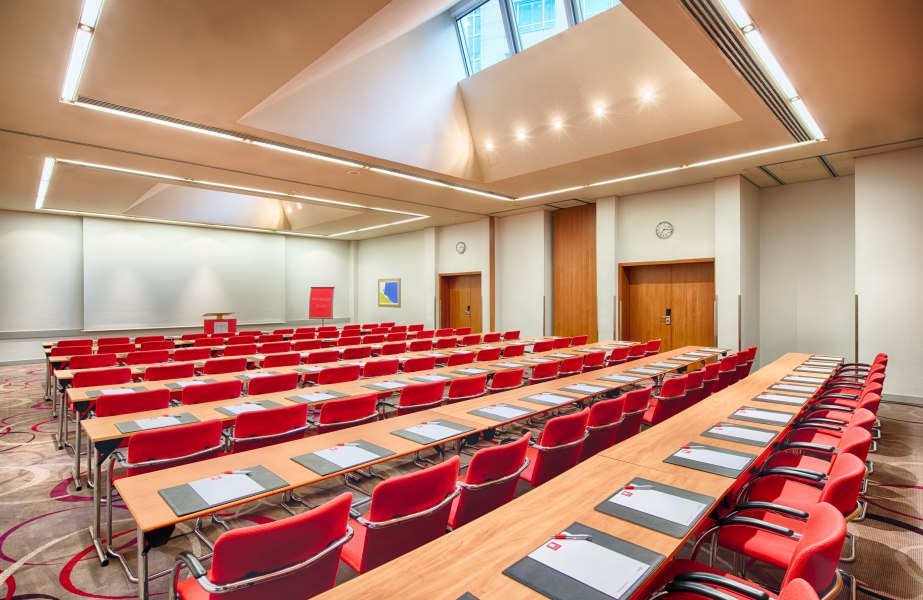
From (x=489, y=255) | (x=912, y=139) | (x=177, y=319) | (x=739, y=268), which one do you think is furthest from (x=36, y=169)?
(x=912, y=139)

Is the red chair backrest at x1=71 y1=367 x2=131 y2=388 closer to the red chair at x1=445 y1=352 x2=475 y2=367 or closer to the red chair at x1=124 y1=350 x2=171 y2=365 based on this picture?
the red chair at x1=124 y1=350 x2=171 y2=365

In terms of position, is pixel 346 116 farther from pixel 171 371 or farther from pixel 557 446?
pixel 557 446

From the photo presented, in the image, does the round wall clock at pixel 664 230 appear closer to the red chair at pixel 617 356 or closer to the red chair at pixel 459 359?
the red chair at pixel 617 356

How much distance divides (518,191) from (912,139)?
6.15 m

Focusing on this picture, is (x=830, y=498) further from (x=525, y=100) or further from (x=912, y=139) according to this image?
(x=912, y=139)

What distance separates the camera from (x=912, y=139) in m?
6.70

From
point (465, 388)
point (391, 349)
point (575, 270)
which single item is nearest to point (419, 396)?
point (465, 388)

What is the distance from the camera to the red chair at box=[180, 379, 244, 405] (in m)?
4.07

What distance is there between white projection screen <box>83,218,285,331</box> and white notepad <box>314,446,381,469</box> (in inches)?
520

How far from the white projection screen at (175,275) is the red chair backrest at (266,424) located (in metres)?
12.2

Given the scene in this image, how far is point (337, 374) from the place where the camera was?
525 cm

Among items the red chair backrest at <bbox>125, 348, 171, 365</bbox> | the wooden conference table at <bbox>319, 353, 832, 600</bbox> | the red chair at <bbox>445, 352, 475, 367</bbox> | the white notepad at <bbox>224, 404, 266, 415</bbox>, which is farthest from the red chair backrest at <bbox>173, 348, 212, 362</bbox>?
the wooden conference table at <bbox>319, 353, 832, 600</bbox>

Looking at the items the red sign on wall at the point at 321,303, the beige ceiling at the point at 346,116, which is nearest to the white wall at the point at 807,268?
the beige ceiling at the point at 346,116

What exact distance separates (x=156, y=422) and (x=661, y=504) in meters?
3.22
